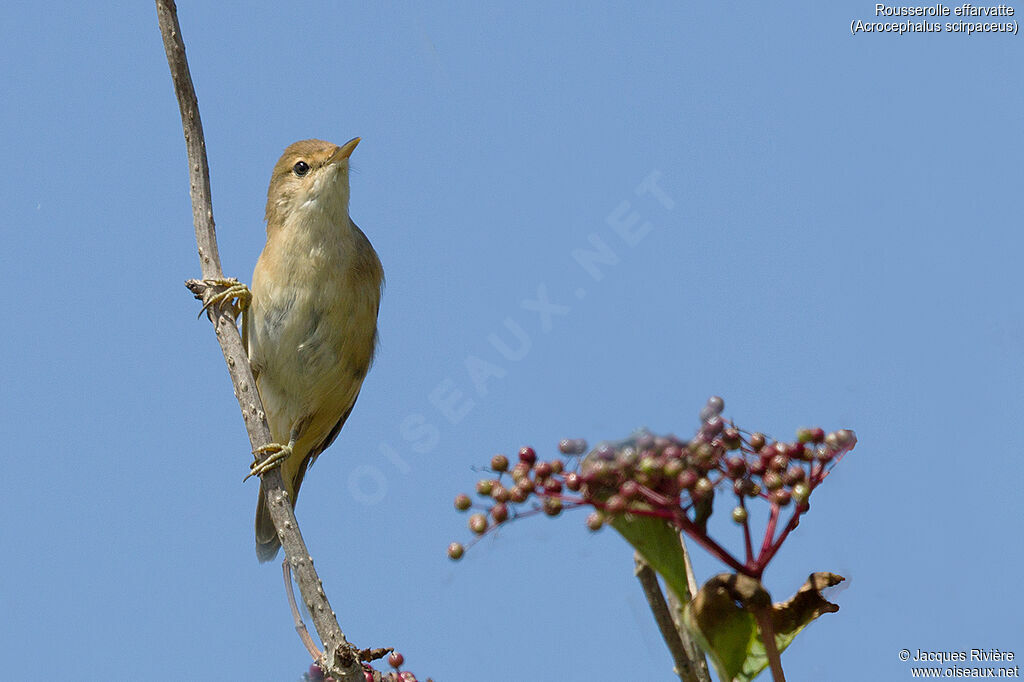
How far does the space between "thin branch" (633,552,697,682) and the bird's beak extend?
3.68 metres

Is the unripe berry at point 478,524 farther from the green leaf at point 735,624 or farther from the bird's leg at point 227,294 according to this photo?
the bird's leg at point 227,294

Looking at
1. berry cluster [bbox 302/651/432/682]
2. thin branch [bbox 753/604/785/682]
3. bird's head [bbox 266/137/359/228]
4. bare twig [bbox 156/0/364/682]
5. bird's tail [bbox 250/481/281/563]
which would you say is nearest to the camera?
thin branch [bbox 753/604/785/682]

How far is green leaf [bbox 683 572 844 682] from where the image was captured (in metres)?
1.77

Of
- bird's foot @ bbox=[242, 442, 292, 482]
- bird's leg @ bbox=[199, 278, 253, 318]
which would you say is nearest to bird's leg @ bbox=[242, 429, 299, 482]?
bird's foot @ bbox=[242, 442, 292, 482]

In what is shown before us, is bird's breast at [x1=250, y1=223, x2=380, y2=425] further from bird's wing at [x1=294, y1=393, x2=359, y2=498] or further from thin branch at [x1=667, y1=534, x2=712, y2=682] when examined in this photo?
thin branch at [x1=667, y1=534, x2=712, y2=682]

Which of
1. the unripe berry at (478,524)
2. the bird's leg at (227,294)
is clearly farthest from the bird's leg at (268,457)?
the unripe berry at (478,524)

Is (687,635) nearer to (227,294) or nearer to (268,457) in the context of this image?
(268,457)

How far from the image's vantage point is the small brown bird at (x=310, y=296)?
5125 millimetres

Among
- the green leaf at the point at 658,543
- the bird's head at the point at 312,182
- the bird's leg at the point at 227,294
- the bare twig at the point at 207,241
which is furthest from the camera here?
the bird's head at the point at 312,182

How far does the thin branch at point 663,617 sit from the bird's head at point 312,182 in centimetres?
367

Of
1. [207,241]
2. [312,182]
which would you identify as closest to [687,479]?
[207,241]

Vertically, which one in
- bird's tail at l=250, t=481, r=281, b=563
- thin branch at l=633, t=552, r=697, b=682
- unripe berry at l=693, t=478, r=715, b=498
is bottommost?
thin branch at l=633, t=552, r=697, b=682

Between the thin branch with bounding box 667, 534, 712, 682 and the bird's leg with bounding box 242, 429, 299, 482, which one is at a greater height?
the bird's leg with bounding box 242, 429, 299, 482

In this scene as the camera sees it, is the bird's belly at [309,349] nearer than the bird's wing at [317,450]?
Yes
